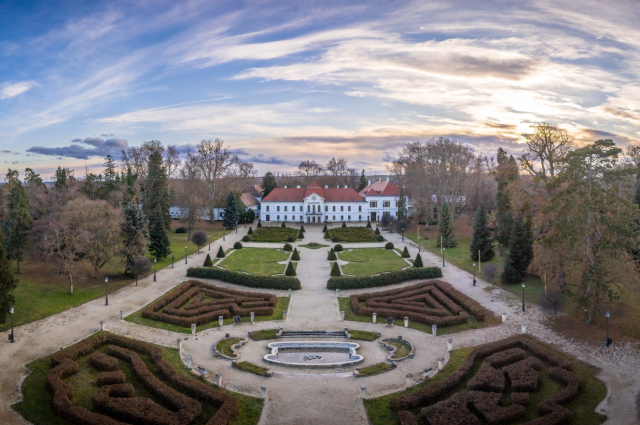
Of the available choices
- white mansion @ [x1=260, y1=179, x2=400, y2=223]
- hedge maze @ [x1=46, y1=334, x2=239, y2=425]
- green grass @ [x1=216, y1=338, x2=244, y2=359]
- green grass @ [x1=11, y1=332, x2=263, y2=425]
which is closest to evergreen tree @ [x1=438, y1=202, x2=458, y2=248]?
white mansion @ [x1=260, y1=179, x2=400, y2=223]

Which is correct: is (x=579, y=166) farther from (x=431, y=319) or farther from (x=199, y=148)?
(x=199, y=148)

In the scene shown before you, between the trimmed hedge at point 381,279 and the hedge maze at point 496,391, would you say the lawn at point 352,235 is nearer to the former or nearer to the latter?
the trimmed hedge at point 381,279

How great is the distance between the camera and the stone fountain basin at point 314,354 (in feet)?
63.3

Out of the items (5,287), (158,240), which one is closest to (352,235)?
(158,240)

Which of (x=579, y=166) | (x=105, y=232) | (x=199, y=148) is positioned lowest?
(x=105, y=232)

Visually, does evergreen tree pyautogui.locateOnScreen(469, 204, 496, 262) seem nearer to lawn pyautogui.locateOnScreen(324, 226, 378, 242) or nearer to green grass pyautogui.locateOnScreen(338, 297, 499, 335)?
lawn pyautogui.locateOnScreen(324, 226, 378, 242)

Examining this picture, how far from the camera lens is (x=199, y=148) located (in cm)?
6788

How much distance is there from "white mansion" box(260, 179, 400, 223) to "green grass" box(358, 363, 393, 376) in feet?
178

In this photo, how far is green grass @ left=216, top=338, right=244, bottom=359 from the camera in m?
20.1

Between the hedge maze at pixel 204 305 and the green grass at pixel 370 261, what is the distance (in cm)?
1075

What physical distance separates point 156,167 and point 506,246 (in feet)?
156

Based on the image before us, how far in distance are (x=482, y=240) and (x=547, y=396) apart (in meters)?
25.0

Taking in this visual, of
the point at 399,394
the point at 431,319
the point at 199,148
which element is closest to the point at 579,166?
the point at 431,319

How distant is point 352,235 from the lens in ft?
181
